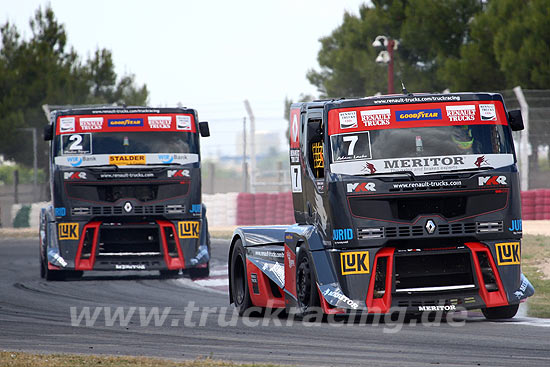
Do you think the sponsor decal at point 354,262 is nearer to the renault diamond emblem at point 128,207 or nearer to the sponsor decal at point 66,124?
the renault diamond emblem at point 128,207

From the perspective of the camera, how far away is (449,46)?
4228 cm

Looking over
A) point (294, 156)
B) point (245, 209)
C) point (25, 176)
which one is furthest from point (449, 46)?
point (294, 156)

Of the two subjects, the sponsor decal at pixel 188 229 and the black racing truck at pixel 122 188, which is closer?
the black racing truck at pixel 122 188

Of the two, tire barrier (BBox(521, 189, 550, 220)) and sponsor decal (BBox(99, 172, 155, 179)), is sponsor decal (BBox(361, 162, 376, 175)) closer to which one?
sponsor decal (BBox(99, 172, 155, 179))

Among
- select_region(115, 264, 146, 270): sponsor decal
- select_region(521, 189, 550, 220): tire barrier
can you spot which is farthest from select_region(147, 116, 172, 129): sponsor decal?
select_region(521, 189, 550, 220): tire barrier

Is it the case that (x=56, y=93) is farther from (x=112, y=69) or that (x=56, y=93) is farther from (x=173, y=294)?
(x=173, y=294)

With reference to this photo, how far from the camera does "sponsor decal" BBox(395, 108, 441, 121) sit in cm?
1079

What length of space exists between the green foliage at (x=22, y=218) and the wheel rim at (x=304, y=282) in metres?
28.4

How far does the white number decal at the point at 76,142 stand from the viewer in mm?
17438

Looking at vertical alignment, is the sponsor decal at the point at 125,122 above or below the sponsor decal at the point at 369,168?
above

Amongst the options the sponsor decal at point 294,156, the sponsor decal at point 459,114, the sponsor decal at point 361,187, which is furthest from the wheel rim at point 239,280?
the sponsor decal at point 459,114

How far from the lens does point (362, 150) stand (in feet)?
35.1

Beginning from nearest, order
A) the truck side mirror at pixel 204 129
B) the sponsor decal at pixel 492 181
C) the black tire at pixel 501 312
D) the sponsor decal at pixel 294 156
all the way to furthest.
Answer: the sponsor decal at pixel 492 181 → the black tire at pixel 501 312 → the sponsor decal at pixel 294 156 → the truck side mirror at pixel 204 129

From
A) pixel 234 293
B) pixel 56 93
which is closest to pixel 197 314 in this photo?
pixel 234 293
